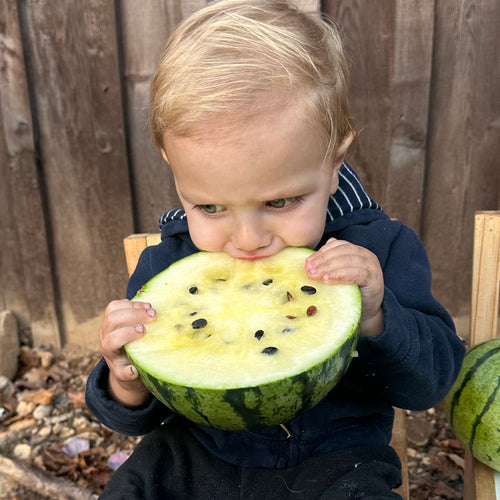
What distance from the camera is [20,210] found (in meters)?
2.93

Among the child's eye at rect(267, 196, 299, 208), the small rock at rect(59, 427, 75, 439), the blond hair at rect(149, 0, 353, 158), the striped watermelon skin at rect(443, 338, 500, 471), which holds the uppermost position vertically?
the blond hair at rect(149, 0, 353, 158)

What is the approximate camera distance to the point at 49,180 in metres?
2.88

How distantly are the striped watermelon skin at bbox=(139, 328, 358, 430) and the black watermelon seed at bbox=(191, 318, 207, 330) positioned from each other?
0.15 meters

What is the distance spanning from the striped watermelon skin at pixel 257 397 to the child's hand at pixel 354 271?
0.15 meters

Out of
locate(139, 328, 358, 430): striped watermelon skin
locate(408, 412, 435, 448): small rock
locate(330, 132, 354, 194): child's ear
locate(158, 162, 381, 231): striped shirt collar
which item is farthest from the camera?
locate(408, 412, 435, 448): small rock

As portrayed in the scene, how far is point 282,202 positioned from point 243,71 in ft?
A: 0.96

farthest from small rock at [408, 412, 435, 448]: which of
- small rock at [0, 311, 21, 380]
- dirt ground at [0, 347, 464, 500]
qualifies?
small rock at [0, 311, 21, 380]

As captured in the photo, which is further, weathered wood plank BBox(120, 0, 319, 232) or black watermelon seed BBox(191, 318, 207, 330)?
weathered wood plank BBox(120, 0, 319, 232)

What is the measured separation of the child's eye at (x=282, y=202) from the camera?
1.38m

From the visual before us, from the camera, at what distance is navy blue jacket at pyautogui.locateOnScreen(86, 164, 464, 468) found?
140 cm

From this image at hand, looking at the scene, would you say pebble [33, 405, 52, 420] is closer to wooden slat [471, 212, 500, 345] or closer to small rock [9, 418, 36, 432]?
small rock [9, 418, 36, 432]

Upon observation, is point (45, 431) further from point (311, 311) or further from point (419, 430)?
point (311, 311)

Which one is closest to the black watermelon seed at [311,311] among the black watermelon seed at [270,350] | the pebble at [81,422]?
the black watermelon seed at [270,350]

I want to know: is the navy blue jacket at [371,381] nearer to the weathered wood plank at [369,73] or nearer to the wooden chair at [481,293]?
the wooden chair at [481,293]
